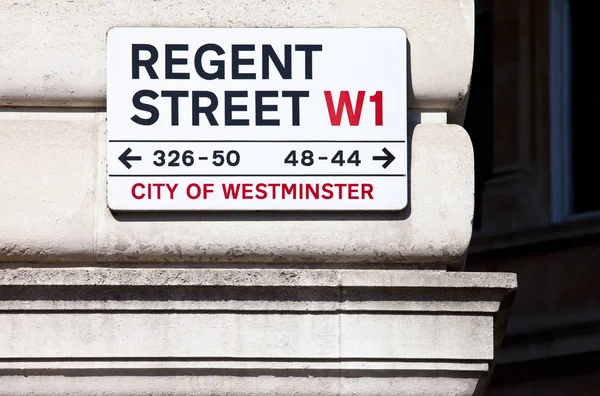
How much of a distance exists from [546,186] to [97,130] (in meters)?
9.45

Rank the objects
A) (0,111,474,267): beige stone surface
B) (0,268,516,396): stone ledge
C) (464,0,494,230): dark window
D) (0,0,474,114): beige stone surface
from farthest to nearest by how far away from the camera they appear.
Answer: (464,0,494,230): dark window, (0,0,474,114): beige stone surface, (0,111,474,267): beige stone surface, (0,268,516,396): stone ledge

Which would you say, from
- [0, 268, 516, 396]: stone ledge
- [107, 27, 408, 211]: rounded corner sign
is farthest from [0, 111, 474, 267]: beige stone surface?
[0, 268, 516, 396]: stone ledge

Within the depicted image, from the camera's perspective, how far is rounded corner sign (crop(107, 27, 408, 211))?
7859mm

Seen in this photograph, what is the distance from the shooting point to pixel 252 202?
7.84m

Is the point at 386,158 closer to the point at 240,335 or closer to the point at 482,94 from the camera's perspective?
A: the point at 240,335

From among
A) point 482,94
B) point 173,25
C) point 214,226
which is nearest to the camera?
point 214,226

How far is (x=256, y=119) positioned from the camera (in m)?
7.93

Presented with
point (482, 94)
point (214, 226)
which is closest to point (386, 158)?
point (214, 226)

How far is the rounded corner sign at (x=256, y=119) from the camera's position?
7.86m

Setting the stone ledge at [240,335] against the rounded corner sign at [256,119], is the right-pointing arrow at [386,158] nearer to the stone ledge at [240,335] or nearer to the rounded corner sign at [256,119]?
the rounded corner sign at [256,119]

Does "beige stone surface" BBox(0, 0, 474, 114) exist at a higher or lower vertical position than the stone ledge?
higher

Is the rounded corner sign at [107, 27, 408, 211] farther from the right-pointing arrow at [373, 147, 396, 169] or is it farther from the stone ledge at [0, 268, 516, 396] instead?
the stone ledge at [0, 268, 516, 396]

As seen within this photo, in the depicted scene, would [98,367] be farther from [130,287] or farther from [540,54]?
[540,54]

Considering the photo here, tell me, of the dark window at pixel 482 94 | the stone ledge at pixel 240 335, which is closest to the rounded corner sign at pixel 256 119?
the stone ledge at pixel 240 335
